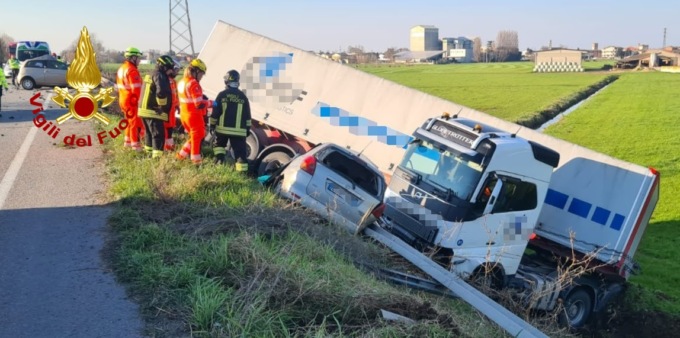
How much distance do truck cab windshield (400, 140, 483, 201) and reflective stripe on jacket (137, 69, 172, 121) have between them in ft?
11.1

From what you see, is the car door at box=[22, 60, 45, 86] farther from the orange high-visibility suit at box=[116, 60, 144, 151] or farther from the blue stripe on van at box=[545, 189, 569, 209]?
the blue stripe on van at box=[545, 189, 569, 209]

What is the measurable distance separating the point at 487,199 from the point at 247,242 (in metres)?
4.25

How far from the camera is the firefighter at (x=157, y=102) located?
9359 mm

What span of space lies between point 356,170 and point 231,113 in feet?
6.42

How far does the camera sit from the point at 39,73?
1091 inches

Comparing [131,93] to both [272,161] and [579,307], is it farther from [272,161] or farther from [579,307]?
[579,307]

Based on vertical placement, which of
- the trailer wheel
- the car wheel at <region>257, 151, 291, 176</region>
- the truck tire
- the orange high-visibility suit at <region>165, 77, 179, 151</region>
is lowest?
the trailer wheel

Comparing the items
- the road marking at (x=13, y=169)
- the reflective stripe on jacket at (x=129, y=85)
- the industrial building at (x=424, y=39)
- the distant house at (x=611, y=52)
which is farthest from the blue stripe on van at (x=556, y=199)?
the distant house at (x=611, y=52)

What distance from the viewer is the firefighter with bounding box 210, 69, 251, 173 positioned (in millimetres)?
9195

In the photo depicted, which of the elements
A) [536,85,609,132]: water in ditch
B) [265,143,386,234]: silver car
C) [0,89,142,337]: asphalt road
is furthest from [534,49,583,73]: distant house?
[0,89,142,337]: asphalt road

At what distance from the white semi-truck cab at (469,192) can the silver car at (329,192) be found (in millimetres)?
696

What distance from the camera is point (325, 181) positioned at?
7949mm

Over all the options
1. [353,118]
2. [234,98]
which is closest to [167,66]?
[234,98]

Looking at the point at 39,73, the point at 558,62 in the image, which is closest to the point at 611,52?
the point at 558,62
